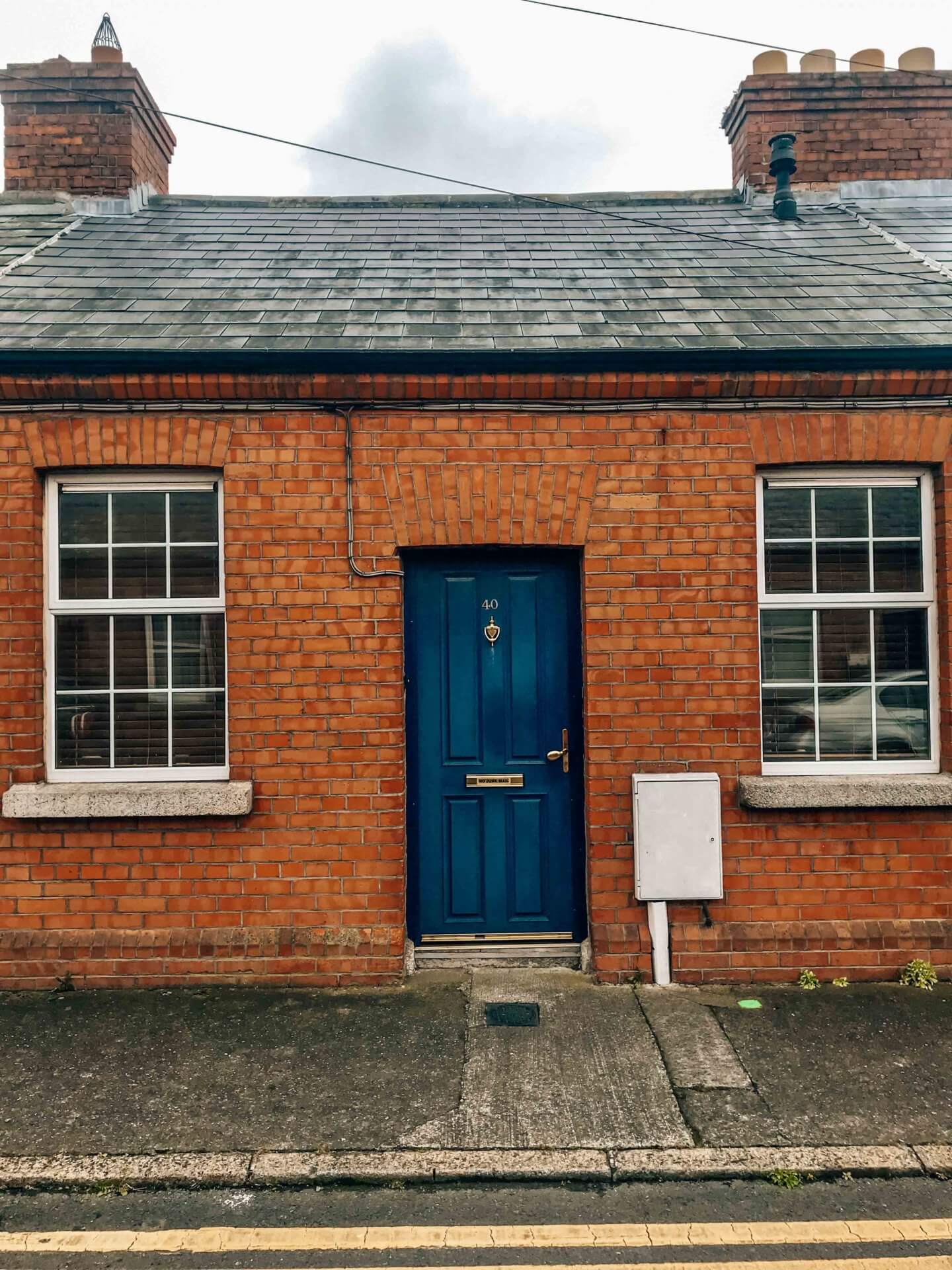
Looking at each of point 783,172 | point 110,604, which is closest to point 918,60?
point 783,172

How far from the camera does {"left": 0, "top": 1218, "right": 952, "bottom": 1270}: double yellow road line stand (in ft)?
10.5

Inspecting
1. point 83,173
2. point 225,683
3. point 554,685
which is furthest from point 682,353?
point 83,173

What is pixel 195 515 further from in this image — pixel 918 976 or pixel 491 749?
pixel 918 976

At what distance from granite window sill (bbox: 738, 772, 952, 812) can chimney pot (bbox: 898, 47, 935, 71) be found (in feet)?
23.8

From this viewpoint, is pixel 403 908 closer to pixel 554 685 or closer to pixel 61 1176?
pixel 554 685

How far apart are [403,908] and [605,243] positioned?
5.61m

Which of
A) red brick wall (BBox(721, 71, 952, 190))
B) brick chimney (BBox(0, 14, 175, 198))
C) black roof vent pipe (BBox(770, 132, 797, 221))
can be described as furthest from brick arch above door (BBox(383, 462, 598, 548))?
red brick wall (BBox(721, 71, 952, 190))

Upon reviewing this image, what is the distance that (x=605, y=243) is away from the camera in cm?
748

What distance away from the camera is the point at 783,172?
26.6ft

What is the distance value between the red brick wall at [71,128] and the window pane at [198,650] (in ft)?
16.1

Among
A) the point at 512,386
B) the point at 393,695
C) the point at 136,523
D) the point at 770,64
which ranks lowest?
the point at 393,695

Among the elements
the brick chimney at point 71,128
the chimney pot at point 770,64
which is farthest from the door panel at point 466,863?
the chimney pot at point 770,64

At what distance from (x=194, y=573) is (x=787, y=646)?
12.5 feet

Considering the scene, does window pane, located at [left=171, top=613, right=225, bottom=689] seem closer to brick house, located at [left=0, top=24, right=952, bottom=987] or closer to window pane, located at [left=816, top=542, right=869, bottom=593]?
brick house, located at [left=0, top=24, right=952, bottom=987]
